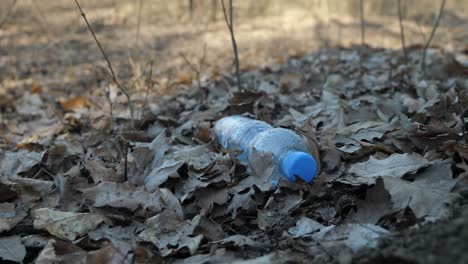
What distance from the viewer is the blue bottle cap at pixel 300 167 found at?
1.70m

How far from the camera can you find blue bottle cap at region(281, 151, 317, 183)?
67.0 inches

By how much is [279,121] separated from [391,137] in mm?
683

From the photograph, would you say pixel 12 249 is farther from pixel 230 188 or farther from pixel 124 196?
pixel 230 188

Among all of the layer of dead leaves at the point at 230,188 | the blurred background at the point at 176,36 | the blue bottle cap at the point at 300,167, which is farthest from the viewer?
the blurred background at the point at 176,36

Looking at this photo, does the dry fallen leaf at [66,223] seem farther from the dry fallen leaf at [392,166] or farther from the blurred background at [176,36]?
the blurred background at [176,36]

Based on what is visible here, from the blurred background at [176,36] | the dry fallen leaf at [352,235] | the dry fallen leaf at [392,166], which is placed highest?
the dry fallen leaf at [392,166]

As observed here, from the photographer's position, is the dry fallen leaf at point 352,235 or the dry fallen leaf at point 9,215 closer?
the dry fallen leaf at point 352,235

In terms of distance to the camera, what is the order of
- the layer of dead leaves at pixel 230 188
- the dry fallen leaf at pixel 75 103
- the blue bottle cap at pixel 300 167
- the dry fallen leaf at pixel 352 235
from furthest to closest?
the dry fallen leaf at pixel 75 103, the blue bottle cap at pixel 300 167, the layer of dead leaves at pixel 230 188, the dry fallen leaf at pixel 352 235

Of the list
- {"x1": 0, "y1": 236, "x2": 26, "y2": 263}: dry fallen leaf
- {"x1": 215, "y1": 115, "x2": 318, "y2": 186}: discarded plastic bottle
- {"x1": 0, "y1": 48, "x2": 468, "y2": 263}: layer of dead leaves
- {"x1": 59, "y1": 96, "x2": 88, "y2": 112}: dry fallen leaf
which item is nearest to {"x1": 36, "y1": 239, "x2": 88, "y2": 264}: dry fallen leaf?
{"x1": 0, "y1": 48, "x2": 468, "y2": 263}: layer of dead leaves

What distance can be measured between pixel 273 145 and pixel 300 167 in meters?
0.25

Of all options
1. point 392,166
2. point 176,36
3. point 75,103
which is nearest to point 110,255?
point 392,166

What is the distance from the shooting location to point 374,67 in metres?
4.25

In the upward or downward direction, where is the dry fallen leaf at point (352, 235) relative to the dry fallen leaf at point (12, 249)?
upward

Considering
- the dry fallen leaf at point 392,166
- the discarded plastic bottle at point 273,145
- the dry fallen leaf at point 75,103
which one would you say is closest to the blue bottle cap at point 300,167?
the discarded plastic bottle at point 273,145
